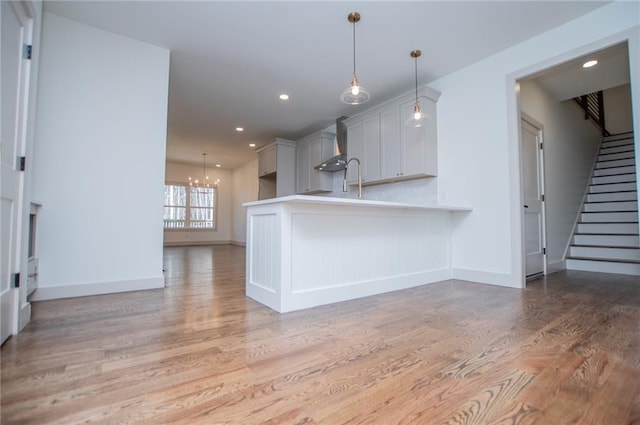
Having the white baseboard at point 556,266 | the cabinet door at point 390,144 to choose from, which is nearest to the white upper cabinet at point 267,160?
the cabinet door at point 390,144

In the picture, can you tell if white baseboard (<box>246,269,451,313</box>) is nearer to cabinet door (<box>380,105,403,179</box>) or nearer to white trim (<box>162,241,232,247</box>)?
cabinet door (<box>380,105,403,179</box>)

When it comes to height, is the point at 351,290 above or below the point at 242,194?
below

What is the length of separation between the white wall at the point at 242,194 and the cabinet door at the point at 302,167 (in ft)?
8.49

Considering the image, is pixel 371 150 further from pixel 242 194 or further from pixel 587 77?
pixel 242 194

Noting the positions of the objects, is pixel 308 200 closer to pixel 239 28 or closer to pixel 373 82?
pixel 239 28

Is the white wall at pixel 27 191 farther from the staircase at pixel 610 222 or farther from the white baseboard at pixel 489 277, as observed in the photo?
the staircase at pixel 610 222

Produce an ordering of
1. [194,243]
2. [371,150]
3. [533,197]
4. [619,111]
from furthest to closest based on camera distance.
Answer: [194,243] < [619,111] < [371,150] < [533,197]

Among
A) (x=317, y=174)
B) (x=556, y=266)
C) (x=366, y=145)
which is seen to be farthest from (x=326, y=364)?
(x=317, y=174)

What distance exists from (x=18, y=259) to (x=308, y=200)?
1.87m

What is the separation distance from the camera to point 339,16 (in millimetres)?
2689

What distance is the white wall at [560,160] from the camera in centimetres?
411

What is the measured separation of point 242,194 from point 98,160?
670 cm

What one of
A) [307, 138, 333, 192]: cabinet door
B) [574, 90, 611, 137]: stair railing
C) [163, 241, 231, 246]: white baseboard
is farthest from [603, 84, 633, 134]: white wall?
[163, 241, 231, 246]: white baseboard

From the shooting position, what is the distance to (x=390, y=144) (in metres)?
4.18
